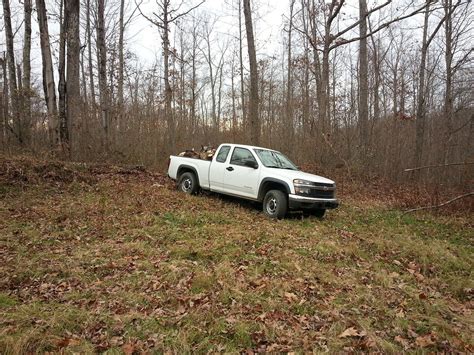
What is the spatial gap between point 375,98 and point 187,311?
19422 mm

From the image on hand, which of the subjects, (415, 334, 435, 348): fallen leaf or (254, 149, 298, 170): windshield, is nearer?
(415, 334, 435, 348): fallen leaf

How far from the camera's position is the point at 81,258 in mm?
5707

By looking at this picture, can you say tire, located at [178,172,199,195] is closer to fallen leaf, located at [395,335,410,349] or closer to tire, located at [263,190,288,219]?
tire, located at [263,190,288,219]

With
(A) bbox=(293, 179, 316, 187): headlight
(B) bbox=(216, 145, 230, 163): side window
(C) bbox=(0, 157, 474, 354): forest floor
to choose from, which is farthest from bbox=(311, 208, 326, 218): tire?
(B) bbox=(216, 145, 230, 163): side window

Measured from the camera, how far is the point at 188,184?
11.1 meters

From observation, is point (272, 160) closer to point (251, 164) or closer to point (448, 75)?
point (251, 164)

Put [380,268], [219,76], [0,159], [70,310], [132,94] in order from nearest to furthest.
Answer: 1. [70,310]
2. [380,268]
3. [0,159]
4. [132,94]
5. [219,76]

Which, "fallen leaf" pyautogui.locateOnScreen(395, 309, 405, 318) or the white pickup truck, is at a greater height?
the white pickup truck

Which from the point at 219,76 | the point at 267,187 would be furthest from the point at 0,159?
the point at 219,76

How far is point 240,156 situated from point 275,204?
1.86 metres

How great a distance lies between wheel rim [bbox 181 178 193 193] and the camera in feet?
36.1

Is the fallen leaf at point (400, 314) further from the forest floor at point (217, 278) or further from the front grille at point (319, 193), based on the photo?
the front grille at point (319, 193)

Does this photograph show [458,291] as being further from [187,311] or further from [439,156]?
[439,156]

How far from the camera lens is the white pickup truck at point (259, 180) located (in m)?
8.59
